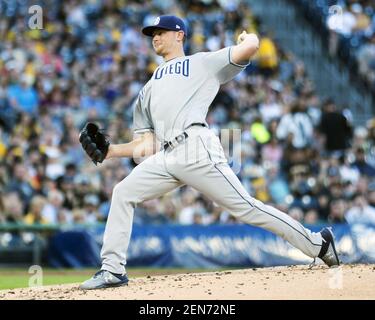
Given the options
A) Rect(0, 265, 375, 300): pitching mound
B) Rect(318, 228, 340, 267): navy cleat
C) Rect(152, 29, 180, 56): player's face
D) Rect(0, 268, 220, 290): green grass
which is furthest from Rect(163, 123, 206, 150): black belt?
Rect(0, 268, 220, 290): green grass

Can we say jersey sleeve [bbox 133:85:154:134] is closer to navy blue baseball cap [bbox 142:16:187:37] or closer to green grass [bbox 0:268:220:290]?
navy blue baseball cap [bbox 142:16:187:37]

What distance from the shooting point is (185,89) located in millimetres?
6918

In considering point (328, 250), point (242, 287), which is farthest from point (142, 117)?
point (328, 250)

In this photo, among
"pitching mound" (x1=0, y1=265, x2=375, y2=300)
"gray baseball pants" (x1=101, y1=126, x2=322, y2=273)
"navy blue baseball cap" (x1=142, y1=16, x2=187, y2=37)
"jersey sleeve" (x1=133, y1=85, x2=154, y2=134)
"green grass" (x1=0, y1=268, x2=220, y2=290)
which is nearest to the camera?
"pitching mound" (x1=0, y1=265, x2=375, y2=300)

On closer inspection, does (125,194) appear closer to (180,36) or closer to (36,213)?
(180,36)

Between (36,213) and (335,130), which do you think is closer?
(36,213)

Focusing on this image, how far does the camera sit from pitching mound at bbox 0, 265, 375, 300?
21.4 ft

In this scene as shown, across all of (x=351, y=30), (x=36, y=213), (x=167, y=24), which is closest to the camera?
(x=167, y=24)

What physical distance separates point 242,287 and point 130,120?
8907 millimetres

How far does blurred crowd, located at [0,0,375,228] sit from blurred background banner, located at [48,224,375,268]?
0.44 metres

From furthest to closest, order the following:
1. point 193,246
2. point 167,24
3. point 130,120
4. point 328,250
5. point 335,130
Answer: point 130,120 → point 335,130 → point 193,246 → point 328,250 → point 167,24

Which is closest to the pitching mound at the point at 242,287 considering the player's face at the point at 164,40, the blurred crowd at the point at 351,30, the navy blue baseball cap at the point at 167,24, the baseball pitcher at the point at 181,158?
the baseball pitcher at the point at 181,158

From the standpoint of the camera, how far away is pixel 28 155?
47.9ft

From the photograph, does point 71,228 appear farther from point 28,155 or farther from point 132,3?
point 132,3
